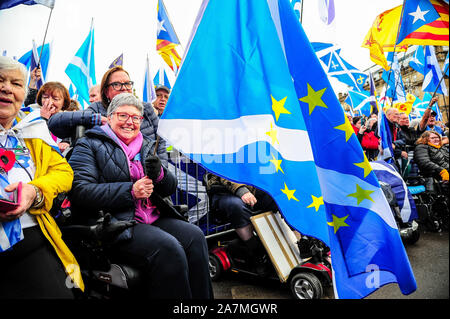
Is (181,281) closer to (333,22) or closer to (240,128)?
(240,128)

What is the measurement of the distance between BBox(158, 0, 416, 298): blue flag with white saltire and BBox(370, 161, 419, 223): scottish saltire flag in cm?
284

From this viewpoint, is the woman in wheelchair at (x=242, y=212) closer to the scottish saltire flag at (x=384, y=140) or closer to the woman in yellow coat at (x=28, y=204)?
the woman in yellow coat at (x=28, y=204)

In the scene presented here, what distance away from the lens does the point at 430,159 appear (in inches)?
232

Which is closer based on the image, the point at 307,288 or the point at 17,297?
the point at 17,297

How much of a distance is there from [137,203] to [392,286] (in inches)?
120

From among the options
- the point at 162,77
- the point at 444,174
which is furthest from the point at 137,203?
the point at 162,77

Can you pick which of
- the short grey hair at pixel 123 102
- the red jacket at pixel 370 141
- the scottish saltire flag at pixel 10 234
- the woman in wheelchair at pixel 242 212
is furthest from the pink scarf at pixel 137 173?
the red jacket at pixel 370 141

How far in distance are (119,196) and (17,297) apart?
0.79 metres

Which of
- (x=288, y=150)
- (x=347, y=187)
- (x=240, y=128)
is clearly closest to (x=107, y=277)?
(x=240, y=128)

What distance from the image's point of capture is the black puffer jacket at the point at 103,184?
2.00 metres

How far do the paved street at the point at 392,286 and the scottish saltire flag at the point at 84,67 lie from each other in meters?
6.15

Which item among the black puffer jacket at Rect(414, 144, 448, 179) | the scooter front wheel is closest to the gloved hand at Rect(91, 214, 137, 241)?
the scooter front wheel

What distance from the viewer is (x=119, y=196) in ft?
→ 6.63

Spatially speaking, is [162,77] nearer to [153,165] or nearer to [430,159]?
[430,159]
